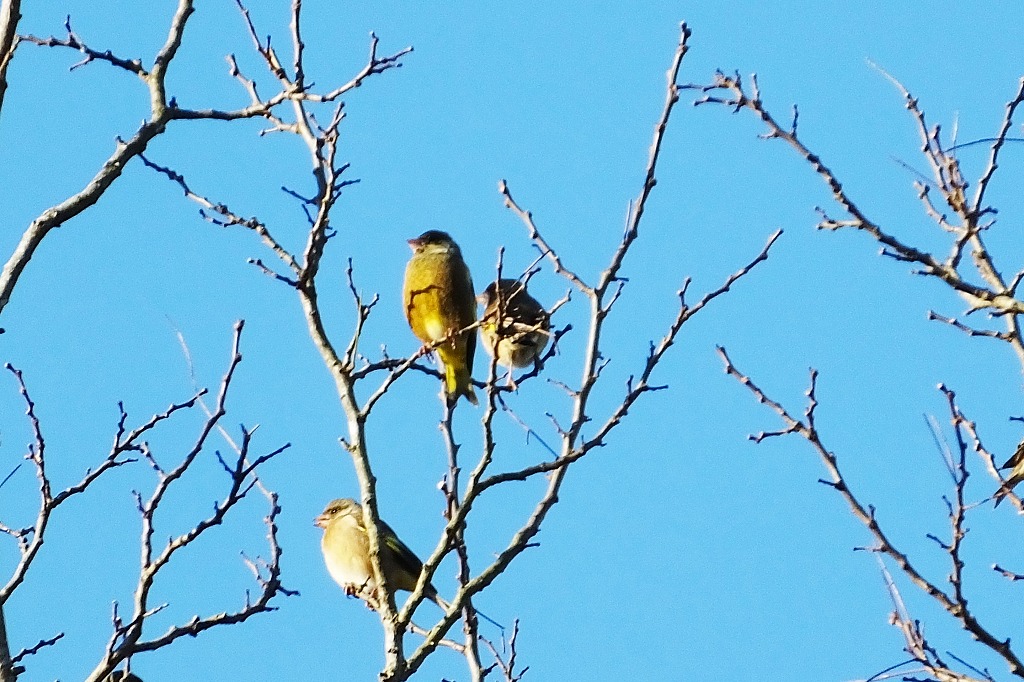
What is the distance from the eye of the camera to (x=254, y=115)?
17.6 ft

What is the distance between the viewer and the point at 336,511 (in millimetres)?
9914

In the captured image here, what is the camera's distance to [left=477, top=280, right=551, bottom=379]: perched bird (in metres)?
5.51

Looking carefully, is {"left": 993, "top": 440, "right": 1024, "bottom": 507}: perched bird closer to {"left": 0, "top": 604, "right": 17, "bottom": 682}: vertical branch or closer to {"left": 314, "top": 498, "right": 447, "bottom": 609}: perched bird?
{"left": 314, "top": 498, "right": 447, "bottom": 609}: perched bird

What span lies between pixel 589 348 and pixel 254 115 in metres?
1.58

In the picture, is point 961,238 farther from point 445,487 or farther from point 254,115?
point 254,115

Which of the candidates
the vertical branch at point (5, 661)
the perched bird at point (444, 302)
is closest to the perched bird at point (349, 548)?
the perched bird at point (444, 302)

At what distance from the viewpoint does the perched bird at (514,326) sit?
18.1 feet

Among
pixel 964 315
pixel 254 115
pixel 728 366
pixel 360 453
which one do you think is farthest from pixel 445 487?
pixel 964 315

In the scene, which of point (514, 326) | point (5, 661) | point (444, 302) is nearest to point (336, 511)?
point (444, 302)

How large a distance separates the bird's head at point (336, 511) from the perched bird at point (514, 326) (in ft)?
4.59

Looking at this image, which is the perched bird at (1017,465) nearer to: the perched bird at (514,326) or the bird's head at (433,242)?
the perched bird at (514,326)

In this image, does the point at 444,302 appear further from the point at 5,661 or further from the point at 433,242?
the point at 5,661

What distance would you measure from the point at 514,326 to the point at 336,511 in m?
4.43

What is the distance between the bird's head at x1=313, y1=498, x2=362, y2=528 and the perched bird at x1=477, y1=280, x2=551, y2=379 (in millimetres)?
1400
